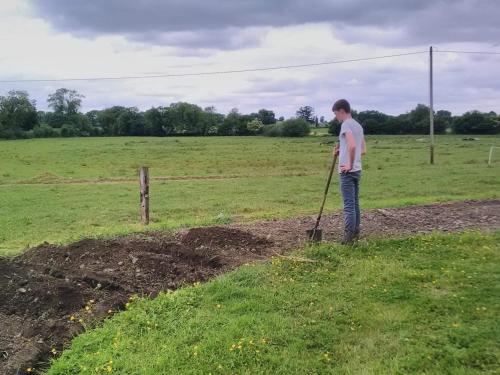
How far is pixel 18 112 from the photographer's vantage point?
365 ft

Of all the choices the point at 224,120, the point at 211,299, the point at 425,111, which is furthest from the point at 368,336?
the point at 224,120

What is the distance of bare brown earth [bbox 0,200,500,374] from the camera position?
A: 573 cm

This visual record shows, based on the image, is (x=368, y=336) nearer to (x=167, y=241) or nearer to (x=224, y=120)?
(x=167, y=241)

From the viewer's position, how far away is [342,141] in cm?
834

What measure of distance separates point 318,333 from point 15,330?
3.35 m

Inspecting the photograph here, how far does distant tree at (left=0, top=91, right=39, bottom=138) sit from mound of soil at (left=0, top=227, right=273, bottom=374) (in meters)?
108

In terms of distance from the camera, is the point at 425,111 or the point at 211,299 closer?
the point at 211,299

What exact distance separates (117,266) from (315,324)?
3.37 meters

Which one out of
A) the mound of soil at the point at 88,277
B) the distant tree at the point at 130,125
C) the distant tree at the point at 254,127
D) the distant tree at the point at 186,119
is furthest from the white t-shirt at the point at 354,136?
the distant tree at the point at 130,125

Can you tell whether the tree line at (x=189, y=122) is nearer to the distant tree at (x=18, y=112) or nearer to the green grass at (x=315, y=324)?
the distant tree at (x=18, y=112)

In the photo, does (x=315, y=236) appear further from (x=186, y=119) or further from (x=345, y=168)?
(x=186, y=119)

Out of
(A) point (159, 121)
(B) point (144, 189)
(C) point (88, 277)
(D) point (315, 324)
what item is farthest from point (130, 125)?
(D) point (315, 324)

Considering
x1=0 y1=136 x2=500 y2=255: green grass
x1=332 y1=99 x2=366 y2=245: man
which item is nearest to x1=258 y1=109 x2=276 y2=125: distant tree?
x1=0 y1=136 x2=500 y2=255: green grass

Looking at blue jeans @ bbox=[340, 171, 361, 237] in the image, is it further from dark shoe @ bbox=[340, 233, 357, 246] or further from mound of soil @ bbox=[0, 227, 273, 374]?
mound of soil @ bbox=[0, 227, 273, 374]
